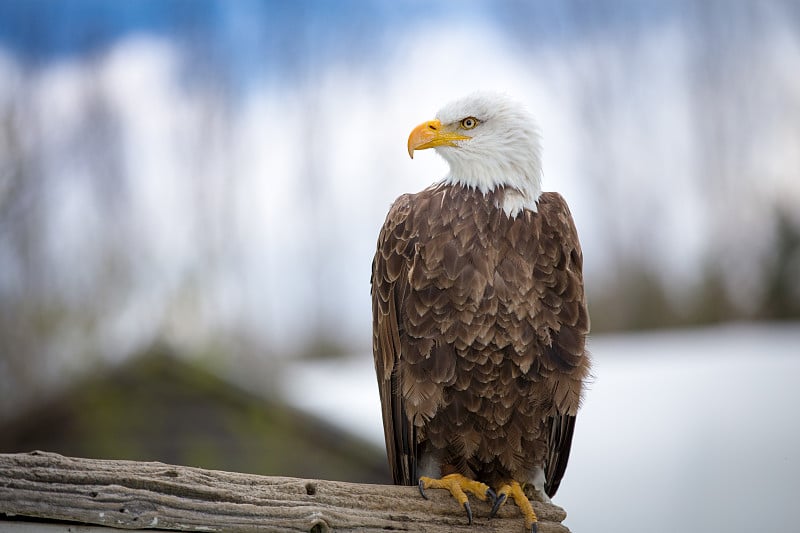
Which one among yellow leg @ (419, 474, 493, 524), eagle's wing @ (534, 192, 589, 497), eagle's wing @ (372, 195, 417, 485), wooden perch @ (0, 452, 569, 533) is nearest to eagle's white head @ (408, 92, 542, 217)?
eagle's wing @ (534, 192, 589, 497)

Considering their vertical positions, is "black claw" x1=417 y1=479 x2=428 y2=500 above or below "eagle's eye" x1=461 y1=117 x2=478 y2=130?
below

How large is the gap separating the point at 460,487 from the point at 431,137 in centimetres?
126

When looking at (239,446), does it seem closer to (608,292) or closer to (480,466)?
(480,466)

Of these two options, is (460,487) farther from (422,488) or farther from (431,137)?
(431,137)

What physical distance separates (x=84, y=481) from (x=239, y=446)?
2267 millimetres

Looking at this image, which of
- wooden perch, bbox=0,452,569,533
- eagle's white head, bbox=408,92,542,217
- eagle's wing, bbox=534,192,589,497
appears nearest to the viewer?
wooden perch, bbox=0,452,569,533

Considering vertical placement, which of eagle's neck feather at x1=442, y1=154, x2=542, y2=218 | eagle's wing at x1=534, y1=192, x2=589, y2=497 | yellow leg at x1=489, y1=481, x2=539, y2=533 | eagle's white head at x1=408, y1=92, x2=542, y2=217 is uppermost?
eagle's white head at x1=408, y1=92, x2=542, y2=217

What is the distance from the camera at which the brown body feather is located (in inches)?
102

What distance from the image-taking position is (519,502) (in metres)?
2.65

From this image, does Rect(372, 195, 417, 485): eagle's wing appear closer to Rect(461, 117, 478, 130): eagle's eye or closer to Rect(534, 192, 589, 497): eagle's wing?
Rect(461, 117, 478, 130): eagle's eye

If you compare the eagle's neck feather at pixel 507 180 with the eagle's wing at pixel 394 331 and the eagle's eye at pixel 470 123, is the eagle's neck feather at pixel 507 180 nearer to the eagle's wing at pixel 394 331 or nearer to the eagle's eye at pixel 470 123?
the eagle's eye at pixel 470 123

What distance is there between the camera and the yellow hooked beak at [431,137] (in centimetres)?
285

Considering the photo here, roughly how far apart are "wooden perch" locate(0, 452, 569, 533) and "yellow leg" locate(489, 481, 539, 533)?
29cm

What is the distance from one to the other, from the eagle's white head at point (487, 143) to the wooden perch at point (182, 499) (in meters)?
1.16
